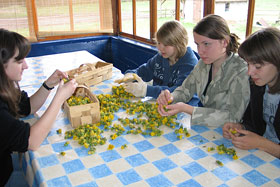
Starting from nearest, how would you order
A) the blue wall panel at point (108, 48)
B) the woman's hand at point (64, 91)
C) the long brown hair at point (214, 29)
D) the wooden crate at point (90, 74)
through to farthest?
the woman's hand at point (64, 91) < the long brown hair at point (214, 29) < the wooden crate at point (90, 74) < the blue wall panel at point (108, 48)

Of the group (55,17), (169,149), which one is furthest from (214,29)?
(55,17)

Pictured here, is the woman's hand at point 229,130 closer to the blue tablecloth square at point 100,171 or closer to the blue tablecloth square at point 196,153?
the blue tablecloth square at point 196,153

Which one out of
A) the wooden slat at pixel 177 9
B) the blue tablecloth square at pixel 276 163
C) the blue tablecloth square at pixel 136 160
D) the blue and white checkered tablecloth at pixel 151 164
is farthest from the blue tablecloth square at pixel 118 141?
the wooden slat at pixel 177 9

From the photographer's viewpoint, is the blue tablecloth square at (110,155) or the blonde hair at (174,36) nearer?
the blue tablecloth square at (110,155)

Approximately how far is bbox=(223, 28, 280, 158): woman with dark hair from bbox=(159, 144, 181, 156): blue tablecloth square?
28 cm

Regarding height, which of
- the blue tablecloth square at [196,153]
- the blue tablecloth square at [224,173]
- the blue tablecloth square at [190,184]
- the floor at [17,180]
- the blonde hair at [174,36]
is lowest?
the floor at [17,180]

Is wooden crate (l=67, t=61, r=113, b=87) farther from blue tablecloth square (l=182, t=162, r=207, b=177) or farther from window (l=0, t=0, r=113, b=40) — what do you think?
window (l=0, t=0, r=113, b=40)

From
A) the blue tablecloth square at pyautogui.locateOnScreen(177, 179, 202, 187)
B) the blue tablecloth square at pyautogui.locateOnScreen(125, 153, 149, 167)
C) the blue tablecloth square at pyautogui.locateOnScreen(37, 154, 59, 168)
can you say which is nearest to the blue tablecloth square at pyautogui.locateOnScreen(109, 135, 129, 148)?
the blue tablecloth square at pyautogui.locateOnScreen(125, 153, 149, 167)

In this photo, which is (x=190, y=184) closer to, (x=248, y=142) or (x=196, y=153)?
(x=196, y=153)

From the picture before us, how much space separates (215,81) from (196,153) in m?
0.59

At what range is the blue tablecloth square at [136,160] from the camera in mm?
1090

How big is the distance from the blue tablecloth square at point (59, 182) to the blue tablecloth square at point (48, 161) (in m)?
0.11

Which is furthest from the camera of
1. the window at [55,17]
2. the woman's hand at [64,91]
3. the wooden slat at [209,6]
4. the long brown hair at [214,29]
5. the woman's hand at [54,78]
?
the window at [55,17]

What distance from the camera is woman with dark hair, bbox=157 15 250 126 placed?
4.73 ft
